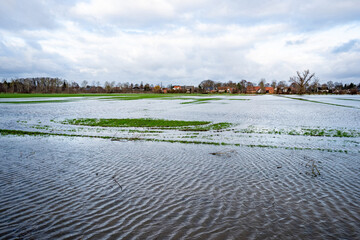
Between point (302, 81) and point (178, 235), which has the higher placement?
point (302, 81)

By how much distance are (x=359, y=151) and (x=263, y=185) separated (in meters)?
9.20

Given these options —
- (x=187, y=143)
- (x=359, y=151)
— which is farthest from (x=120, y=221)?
(x=359, y=151)

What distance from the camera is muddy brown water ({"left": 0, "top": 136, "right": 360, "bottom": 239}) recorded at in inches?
219

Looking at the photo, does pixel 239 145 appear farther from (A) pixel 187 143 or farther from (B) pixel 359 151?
(B) pixel 359 151

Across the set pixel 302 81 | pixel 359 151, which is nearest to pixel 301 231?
pixel 359 151

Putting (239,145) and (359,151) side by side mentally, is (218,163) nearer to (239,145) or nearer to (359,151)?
(239,145)

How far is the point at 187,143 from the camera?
15.4m

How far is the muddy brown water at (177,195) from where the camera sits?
5.57 metres

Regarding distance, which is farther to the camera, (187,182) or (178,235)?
(187,182)

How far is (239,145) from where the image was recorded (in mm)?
14812

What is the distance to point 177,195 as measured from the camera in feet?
24.6

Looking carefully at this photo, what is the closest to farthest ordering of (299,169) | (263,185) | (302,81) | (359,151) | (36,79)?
(263,185), (299,169), (359,151), (302,81), (36,79)

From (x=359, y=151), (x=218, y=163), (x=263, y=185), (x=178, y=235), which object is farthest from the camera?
(x=359, y=151)

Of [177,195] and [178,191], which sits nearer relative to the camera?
[177,195]
